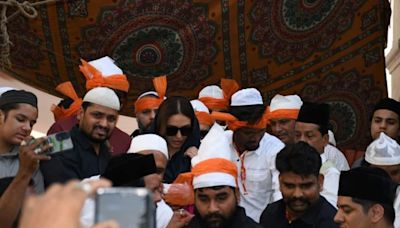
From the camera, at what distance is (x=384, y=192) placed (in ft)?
10.8

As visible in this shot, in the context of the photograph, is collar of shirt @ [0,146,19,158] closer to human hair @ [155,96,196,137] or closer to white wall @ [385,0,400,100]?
human hair @ [155,96,196,137]

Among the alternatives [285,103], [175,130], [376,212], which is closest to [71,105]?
[175,130]

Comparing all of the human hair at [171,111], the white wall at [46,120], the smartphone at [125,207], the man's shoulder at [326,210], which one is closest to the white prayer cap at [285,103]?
the human hair at [171,111]

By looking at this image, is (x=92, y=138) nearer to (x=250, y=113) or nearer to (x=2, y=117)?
(x=2, y=117)

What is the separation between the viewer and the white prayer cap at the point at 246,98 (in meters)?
5.11

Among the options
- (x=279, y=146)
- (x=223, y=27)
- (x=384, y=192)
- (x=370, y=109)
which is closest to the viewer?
(x=384, y=192)

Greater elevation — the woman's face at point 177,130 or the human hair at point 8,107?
the human hair at point 8,107

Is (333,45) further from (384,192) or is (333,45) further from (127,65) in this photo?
(384,192)

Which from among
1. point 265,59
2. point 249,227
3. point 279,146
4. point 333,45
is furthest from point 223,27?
point 249,227

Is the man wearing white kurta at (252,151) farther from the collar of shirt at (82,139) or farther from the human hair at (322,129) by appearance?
Answer: the collar of shirt at (82,139)

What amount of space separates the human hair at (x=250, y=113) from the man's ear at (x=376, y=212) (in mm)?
1851

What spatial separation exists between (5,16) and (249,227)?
2.49 meters

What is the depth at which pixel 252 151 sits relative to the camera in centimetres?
498

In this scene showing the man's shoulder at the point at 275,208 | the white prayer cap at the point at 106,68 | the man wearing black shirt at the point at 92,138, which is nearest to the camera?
the man's shoulder at the point at 275,208
